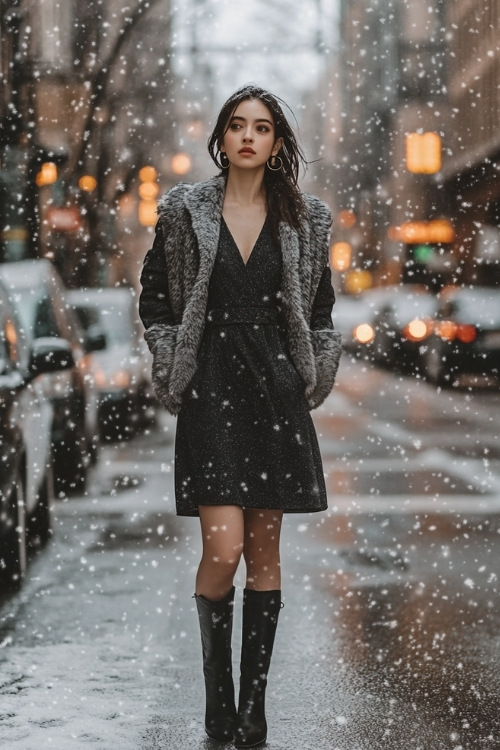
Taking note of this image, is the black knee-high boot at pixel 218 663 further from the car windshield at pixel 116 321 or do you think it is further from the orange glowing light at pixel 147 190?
the orange glowing light at pixel 147 190

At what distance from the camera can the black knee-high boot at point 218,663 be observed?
3977mm

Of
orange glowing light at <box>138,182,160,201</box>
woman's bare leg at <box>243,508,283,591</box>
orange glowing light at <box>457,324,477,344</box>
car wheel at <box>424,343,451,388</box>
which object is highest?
orange glowing light at <box>138,182,160,201</box>

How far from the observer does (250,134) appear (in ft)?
12.8

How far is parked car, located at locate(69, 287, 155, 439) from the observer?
43.6 ft

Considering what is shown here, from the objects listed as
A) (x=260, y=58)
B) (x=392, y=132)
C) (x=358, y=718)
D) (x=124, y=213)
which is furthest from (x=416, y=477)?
(x=392, y=132)

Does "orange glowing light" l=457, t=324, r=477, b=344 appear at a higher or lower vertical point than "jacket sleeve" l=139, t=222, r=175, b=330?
lower

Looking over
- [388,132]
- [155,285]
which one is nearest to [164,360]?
[155,285]

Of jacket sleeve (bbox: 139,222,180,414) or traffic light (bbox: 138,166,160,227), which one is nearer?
jacket sleeve (bbox: 139,222,180,414)

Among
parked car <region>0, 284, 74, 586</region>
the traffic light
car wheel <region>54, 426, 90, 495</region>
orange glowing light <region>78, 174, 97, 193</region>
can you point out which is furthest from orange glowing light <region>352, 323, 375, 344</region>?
parked car <region>0, 284, 74, 586</region>

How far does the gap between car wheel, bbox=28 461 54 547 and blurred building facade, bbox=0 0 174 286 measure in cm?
702

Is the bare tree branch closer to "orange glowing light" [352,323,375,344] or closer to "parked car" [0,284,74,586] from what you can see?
"parked car" [0,284,74,586]

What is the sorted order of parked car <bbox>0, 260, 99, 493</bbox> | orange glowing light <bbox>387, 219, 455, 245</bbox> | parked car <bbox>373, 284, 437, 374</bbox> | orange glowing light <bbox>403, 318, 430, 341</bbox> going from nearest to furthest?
parked car <bbox>0, 260, 99, 493</bbox>, orange glowing light <bbox>403, 318, 430, 341</bbox>, parked car <bbox>373, 284, 437, 374</bbox>, orange glowing light <bbox>387, 219, 455, 245</bbox>

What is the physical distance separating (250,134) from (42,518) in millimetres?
4053

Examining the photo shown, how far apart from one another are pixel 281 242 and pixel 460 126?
44.4 m
